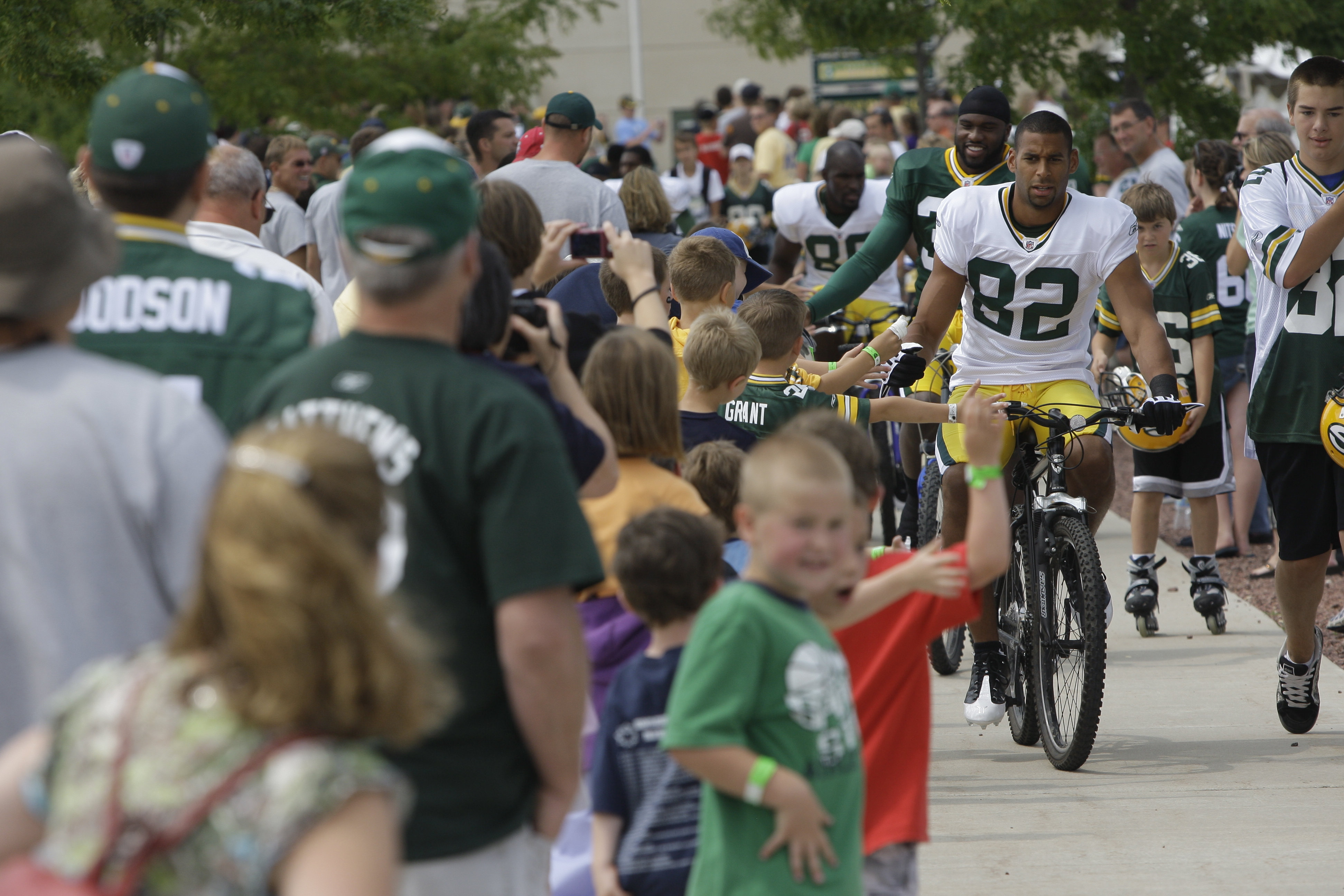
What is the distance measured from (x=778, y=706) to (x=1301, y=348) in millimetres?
3845

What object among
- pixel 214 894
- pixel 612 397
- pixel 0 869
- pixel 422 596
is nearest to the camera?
pixel 214 894

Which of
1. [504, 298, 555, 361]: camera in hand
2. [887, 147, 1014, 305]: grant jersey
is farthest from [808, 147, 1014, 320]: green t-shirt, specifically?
A: [504, 298, 555, 361]: camera in hand

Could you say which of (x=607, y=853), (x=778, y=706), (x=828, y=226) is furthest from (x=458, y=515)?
(x=828, y=226)

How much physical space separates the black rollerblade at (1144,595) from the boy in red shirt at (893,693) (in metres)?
4.58

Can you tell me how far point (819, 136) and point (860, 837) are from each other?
15207mm

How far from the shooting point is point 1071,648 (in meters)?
5.63

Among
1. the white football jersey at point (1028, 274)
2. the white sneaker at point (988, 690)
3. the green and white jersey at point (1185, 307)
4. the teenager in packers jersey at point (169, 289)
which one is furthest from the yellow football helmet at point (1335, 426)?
the teenager in packers jersey at point (169, 289)

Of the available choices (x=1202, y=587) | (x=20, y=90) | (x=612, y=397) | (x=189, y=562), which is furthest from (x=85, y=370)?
(x=20, y=90)

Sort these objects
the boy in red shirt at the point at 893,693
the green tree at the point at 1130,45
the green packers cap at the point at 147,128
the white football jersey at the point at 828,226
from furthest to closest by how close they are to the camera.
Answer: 1. the green tree at the point at 1130,45
2. the white football jersey at the point at 828,226
3. the boy in red shirt at the point at 893,693
4. the green packers cap at the point at 147,128

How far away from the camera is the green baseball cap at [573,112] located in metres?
6.60

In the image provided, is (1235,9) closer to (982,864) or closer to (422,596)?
(982,864)

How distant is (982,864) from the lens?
4.75 m

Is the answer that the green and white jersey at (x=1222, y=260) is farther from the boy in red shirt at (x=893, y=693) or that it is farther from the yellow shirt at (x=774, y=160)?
the yellow shirt at (x=774, y=160)

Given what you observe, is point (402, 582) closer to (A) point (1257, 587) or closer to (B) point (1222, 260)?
(A) point (1257, 587)
